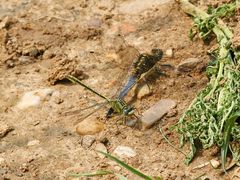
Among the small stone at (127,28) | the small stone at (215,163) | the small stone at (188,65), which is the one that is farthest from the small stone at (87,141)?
the small stone at (127,28)

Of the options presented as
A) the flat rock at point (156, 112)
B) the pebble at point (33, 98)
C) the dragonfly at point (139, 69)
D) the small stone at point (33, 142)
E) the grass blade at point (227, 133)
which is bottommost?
the small stone at point (33, 142)

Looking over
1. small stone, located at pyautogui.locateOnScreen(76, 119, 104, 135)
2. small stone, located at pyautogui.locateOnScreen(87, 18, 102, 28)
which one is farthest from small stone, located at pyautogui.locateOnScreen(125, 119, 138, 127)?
small stone, located at pyautogui.locateOnScreen(87, 18, 102, 28)

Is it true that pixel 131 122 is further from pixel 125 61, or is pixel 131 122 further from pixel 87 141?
pixel 125 61

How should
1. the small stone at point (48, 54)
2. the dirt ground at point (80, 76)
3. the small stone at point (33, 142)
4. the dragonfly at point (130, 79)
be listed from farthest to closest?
the small stone at point (48, 54), the dragonfly at point (130, 79), the small stone at point (33, 142), the dirt ground at point (80, 76)

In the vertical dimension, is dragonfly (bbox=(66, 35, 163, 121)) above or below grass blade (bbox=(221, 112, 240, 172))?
below

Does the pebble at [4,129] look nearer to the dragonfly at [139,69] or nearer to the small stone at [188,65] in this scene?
the dragonfly at [139,69]

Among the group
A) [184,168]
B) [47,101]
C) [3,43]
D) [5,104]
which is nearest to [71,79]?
[47,101]

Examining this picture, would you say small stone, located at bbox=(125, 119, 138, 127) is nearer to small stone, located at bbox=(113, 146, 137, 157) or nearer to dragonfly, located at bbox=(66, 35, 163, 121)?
dragonfly, located at bbox=(66, 35, 163, 121)
